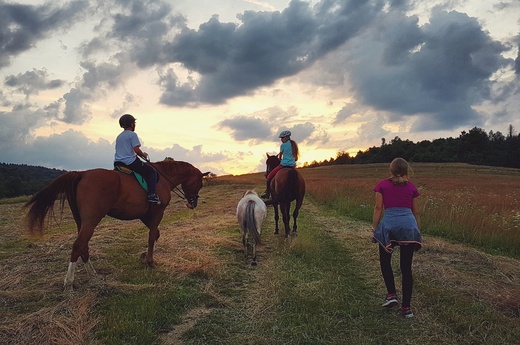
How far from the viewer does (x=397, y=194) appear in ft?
18.1

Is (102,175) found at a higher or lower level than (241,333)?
higher

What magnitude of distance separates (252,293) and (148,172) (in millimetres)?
3380

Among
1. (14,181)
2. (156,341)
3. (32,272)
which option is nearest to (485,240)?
(156,341)

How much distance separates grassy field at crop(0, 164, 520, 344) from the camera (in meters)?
4.68

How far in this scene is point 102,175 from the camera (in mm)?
6727

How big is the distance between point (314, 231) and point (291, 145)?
3.20m

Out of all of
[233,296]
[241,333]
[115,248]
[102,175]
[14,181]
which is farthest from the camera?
[14,181]

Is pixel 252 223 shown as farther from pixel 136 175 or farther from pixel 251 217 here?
pixel 136 175

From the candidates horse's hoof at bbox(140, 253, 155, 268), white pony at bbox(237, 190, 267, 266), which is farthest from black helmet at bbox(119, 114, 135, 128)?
white pony at bbox(237, 190, 267, 266)

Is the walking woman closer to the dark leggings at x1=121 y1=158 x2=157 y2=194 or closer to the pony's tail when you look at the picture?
the pony's tail

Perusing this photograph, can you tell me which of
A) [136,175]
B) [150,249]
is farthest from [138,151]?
[150,249]

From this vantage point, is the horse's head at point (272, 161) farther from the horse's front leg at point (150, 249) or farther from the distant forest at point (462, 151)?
the distant forest at point (462, 151)

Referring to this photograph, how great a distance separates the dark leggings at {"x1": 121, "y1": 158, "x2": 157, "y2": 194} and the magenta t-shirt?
456 cm

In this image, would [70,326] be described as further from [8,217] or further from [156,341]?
[8,217]
